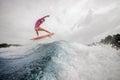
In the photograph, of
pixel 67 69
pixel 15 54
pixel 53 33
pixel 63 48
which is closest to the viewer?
pixel 67 69

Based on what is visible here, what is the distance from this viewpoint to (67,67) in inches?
318

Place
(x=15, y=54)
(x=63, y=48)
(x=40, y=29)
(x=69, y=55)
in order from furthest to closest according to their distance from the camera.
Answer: (x=40, y=29)
(x=15, y=54)
(x=63, y=48)
(x=69, y=55)

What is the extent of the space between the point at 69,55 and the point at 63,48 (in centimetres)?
113

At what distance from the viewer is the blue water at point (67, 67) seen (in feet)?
23.0

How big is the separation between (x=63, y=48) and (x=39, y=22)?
722cm

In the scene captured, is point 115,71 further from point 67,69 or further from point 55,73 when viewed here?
point 55,73

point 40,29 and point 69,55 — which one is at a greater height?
point 40,29

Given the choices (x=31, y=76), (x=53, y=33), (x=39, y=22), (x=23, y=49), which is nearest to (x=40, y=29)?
(x=39, y=22)

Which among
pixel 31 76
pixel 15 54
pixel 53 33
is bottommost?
pixel 31 76

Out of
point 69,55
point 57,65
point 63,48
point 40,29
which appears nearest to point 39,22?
point 40,29

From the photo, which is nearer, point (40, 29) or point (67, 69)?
point (67, 69)

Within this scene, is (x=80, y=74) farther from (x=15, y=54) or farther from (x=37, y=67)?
(x=15, y=54)

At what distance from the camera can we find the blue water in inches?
276

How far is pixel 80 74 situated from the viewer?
25.0 ft
